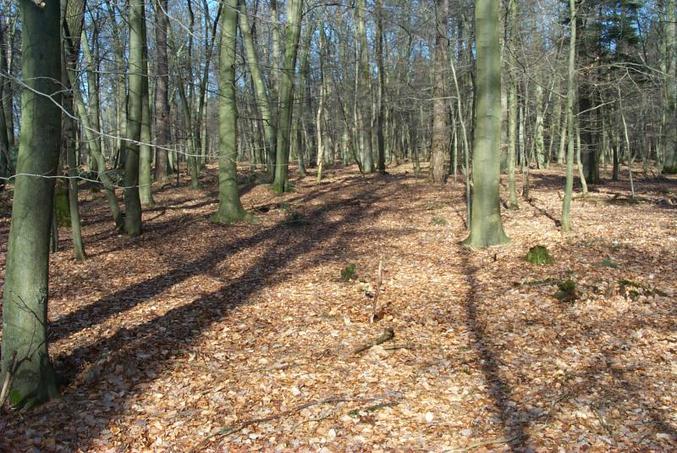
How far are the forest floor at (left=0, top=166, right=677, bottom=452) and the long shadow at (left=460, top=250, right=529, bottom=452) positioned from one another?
0.02m

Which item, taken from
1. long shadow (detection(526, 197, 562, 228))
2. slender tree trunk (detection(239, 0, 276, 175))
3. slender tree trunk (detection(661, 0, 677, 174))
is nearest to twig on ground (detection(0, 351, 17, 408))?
long shadow (detection(526, 197, 562, 228))

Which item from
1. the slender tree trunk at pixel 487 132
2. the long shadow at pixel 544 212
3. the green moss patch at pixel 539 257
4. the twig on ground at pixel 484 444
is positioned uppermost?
the slender tree trunk at pixel 487 132

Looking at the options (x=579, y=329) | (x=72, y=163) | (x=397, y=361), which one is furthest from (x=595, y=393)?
(x=72, y=163)

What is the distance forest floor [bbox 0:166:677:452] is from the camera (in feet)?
13.9

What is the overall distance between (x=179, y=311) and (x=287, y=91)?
11.8 m

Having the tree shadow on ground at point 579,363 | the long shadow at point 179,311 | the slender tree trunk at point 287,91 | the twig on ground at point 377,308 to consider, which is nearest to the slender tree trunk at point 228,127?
the long shadow at point 179,311

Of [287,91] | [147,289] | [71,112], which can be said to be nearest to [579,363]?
[147,289]

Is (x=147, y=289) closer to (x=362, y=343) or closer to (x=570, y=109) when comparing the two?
(x=362, y=343)

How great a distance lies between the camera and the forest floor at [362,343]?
13.9ft

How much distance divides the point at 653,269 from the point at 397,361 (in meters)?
Result: 4.97

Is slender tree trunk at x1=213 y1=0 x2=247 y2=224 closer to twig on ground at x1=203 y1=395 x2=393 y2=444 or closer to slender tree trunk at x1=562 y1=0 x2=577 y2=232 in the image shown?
slender tree trunk at x1=562 y1=0 x2=577 y2=232

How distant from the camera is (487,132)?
9.55m

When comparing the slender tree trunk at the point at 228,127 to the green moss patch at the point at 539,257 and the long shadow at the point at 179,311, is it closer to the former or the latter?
the long shadow at the point at 179,311

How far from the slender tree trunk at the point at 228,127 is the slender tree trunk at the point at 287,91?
14.4 ft
